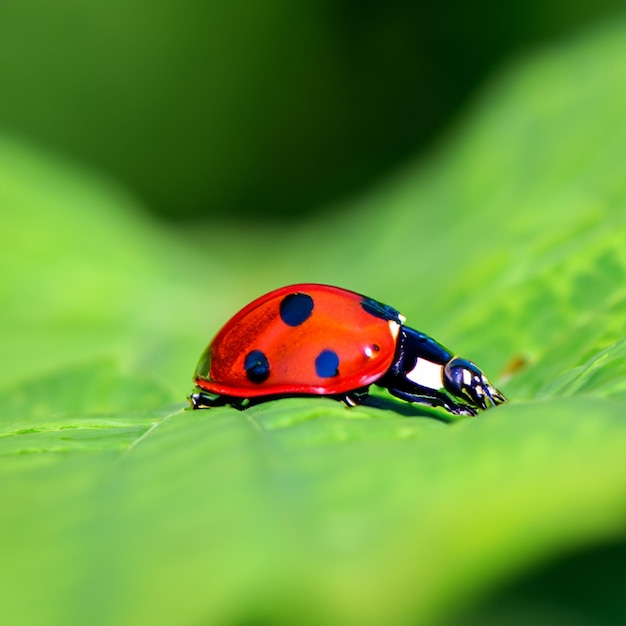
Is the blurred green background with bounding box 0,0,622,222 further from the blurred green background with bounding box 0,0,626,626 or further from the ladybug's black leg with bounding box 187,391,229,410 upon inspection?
the ladybug's black leg with bounding box 187,391,229,410

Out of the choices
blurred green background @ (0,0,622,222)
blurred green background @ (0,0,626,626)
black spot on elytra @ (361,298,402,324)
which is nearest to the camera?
blurred green background @ (0,0,626,626)

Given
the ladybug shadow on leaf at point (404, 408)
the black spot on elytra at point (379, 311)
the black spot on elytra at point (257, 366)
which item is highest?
the black spot on elytra at point (379, 311)

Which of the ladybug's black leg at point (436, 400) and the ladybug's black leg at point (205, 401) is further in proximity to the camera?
the ladybug's black leg at point (205, 401)

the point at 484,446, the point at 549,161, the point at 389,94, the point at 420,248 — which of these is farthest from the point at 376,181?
the point at 484,446

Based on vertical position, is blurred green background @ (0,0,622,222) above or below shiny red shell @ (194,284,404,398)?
above

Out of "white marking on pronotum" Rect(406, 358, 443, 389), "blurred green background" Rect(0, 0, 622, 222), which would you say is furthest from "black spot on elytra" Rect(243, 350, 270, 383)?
"blurred green background" Rect(0, 0, 622, 222)

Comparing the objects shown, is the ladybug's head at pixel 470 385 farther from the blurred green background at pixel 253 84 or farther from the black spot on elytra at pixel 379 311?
the blurred green background at pixel 253 84

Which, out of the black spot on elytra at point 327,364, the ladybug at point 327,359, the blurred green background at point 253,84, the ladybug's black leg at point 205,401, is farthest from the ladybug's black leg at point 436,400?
the blurred green background at point 253,84

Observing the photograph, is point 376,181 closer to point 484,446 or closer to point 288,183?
point 288,183

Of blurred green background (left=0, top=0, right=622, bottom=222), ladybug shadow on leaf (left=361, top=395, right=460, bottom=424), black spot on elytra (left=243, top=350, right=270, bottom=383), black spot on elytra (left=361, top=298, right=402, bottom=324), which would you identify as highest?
blurred green background (left=0, top=0, right=622, bottom=222)
